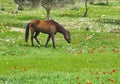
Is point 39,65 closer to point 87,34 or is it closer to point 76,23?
point 87,34

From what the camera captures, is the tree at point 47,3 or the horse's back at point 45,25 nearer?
the horse's back at point 45,25

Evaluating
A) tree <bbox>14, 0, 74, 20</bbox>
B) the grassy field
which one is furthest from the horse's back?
tree <bbox>14, 0, 74, 20</bbox>

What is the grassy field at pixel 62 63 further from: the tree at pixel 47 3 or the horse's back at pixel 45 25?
the tree at pixel 47 3

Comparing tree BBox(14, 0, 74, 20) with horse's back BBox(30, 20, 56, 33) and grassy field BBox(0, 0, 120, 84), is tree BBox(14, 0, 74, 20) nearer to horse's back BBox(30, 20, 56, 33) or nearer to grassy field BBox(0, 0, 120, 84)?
grassy field BBox(0, 0, 120, 84)

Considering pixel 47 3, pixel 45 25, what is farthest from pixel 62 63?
pixel 47 3

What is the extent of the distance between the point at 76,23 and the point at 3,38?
71.8 feet

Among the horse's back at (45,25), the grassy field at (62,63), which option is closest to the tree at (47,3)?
the grassy field at (62,63)

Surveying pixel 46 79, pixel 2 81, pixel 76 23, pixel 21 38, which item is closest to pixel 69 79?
pixel 46 79

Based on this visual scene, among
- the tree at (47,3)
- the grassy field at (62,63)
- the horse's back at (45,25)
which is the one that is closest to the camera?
the grassy field at (62,63)

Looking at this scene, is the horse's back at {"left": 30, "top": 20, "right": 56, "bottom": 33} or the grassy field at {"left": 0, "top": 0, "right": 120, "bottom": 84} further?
the horse's back at {"left": 30, "top": 20, "right": 56, "bottom": 33}

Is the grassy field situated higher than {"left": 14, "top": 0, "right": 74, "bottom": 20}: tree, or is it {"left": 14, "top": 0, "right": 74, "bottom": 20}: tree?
the grassy field

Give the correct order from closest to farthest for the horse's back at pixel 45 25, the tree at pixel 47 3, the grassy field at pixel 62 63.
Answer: the grassy field at pixel 62 63 < the horse's back at pixel 45 25 < the tree at pixel 47 3

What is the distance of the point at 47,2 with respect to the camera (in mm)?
65500

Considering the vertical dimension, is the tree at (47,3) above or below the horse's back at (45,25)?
below
